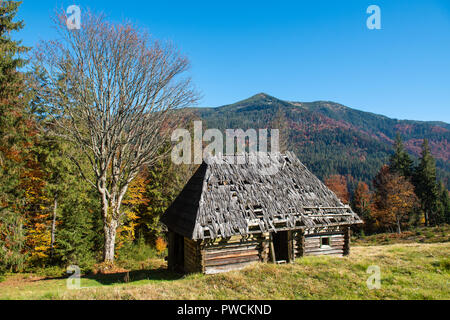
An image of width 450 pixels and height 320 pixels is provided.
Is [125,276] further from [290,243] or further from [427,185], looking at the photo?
[427,185]

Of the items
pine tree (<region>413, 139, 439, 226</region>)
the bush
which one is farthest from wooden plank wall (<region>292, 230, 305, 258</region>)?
pine tree (<region>413, 139, 439, 226</region>)

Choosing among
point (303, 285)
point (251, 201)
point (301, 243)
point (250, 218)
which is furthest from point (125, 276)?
point (301, 243)

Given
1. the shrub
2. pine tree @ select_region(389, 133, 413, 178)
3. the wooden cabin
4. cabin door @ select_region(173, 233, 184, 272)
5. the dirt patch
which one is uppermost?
pine tree @ select_region(389, 133, 413, 178)

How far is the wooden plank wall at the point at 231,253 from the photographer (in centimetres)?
1209

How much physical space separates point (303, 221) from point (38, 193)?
1785 centimetres

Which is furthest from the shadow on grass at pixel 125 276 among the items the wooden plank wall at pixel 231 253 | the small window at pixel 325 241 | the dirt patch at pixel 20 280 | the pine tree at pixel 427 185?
the pine tree at pixel 427 185

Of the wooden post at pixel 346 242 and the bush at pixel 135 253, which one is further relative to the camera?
the bush at pixel 135 253

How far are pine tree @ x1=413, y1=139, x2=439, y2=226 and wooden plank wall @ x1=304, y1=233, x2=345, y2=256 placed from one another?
124ft

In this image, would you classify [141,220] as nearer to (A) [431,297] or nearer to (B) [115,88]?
(B) [115,88]

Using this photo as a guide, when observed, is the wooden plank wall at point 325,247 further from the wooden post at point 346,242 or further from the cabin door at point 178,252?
the cabin door at point 178,252

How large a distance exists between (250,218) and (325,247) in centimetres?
517

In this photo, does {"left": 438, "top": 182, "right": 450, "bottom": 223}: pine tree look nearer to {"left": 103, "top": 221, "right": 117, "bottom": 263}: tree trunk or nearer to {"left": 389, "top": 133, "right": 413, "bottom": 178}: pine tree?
{"left": 389, "top": 133, "right": 413, "bottom": 178}: pine tree

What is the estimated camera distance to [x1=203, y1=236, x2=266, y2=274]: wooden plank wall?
1209cm
